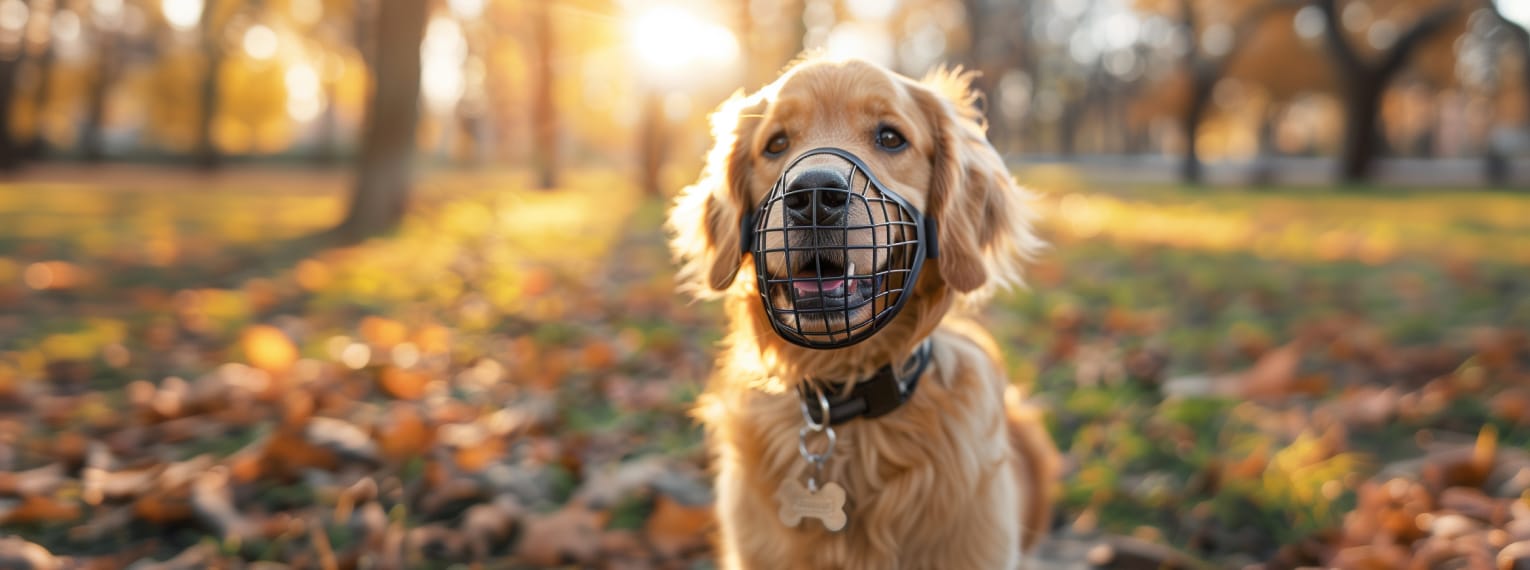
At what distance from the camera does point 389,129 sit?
10312 mm

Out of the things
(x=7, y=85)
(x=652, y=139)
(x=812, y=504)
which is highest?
(x=7, y=85)

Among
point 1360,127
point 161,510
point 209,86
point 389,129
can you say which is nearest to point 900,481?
point 161,510

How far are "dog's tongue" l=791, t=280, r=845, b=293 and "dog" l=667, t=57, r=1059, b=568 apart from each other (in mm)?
47

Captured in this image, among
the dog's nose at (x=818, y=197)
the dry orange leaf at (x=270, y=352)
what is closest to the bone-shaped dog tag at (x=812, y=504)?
the dog's nose at (x=818, y=197)

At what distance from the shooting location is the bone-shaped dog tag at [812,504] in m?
2.23

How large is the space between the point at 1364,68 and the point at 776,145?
23.6m

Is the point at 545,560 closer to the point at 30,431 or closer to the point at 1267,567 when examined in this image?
the point at 1267,567

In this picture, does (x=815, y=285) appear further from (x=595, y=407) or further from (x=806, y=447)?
(x=595, y=407)

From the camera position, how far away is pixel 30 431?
3.77 meters

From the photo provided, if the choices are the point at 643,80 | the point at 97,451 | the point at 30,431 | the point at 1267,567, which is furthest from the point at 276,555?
the point at 643,80

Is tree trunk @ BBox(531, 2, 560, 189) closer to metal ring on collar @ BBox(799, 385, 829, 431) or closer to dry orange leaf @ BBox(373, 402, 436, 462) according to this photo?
dry orange leaf @ BBox(373, 402, 436, 462)

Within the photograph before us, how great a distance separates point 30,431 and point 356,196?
7.40 metres

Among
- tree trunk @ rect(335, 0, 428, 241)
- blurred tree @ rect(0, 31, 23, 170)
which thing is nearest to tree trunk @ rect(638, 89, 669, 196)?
tree trunk @ rect(335, 0, 428, 241)

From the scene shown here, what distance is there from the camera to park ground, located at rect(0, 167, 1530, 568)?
2.94m
